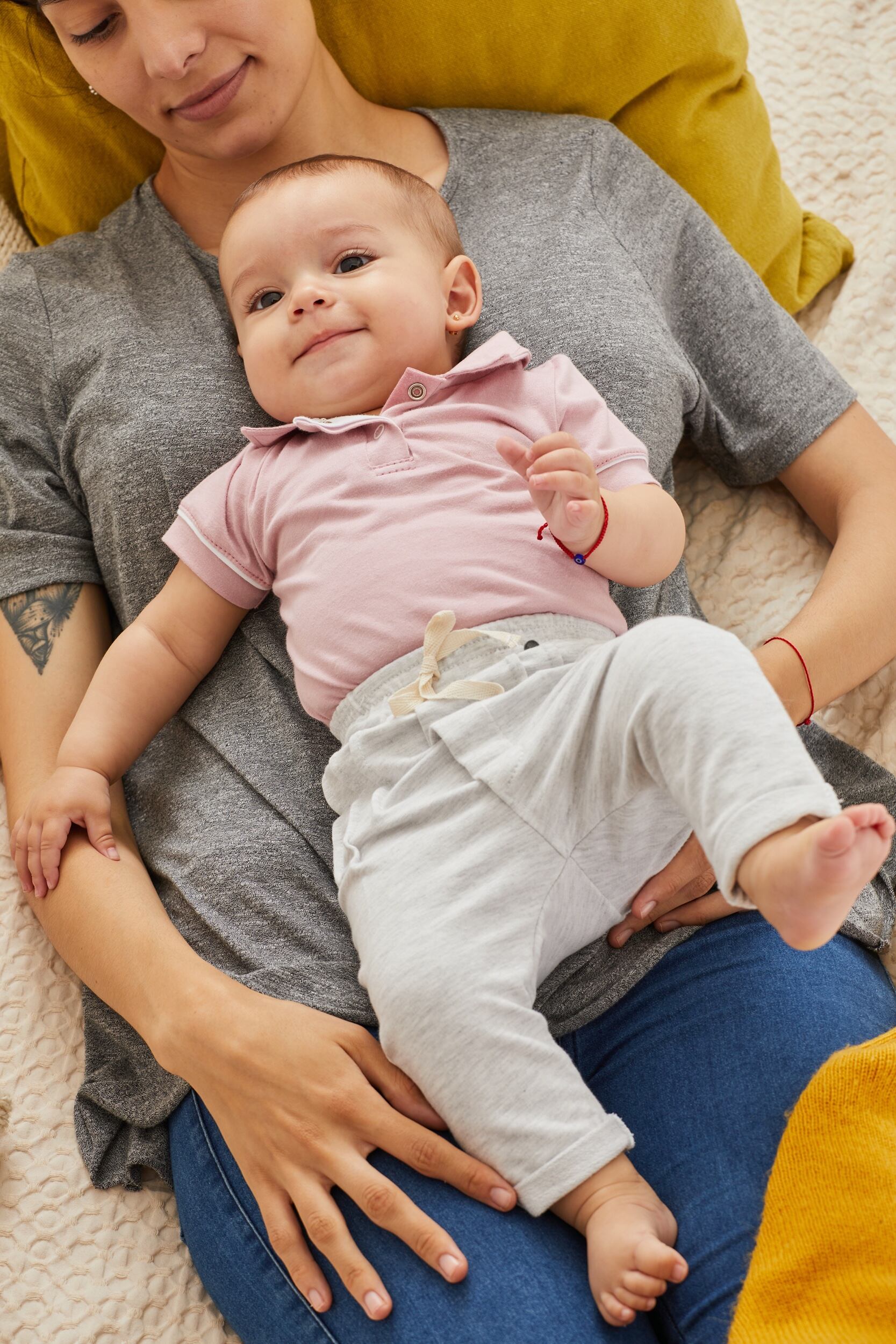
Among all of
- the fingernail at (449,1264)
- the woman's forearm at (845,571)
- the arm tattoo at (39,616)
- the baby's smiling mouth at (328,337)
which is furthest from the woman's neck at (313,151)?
the fingernail at (449,1264)

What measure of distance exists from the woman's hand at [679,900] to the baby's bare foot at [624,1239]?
0.72 feet

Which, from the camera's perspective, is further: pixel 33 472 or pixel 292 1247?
pixel 33 472

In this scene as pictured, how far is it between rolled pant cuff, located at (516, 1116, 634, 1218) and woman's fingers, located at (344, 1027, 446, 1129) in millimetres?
128

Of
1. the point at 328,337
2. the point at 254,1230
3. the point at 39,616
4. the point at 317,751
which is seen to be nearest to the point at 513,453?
the point at 328,337

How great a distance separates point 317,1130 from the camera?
1.00 metres

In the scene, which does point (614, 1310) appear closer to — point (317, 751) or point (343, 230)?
point (317, 751)

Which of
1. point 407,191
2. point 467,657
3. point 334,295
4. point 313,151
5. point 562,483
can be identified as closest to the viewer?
point 562,483

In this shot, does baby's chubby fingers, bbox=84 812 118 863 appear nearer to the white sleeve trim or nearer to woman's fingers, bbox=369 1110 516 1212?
the white sleeve trim

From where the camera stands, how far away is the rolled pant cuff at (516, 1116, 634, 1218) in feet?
2.95

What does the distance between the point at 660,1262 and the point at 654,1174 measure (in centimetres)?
17

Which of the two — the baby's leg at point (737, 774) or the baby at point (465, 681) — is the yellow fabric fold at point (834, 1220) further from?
the baby's leg at point (737, 774)

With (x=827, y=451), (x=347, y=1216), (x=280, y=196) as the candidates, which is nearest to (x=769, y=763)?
(x=347, y=1216)

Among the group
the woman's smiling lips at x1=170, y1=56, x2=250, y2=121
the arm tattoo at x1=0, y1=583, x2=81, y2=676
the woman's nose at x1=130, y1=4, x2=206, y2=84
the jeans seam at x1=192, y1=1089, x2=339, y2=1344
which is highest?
the woman's nose at x1=130, y1=4, x2=206, y2=84

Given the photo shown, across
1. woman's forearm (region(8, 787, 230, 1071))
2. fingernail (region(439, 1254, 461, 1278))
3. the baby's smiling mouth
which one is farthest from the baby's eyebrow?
fingernail (region(439, 1254, 461, 1278))
